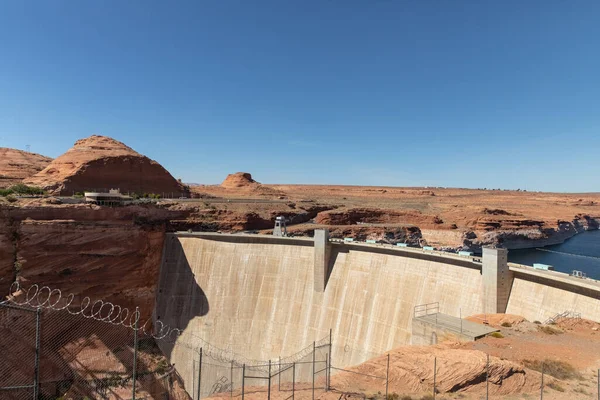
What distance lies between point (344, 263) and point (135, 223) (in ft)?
66.1

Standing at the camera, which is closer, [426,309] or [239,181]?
[426,309]

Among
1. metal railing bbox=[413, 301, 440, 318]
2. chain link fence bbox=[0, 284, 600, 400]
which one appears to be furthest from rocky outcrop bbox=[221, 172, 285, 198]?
metal railing bbox=[413, 301, 440, 318]

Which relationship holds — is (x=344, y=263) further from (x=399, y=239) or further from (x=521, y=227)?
(x=521, y=227)

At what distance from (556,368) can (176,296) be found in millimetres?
29131

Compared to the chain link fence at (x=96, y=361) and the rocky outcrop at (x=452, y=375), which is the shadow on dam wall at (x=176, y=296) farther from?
the rocky outcrop at (x=452, y=375)

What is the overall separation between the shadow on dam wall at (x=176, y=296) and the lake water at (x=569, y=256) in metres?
49.1

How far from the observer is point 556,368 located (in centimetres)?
1252

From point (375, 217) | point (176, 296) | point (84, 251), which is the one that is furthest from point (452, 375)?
point (375, 217)

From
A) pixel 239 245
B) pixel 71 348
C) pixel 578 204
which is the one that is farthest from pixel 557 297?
pixel 578 204

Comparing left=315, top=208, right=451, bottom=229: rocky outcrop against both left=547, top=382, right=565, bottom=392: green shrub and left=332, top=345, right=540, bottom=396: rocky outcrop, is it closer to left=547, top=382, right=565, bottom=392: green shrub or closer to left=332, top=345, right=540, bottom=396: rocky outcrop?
left=332, top=345, right=540, bottom=396: rocky outcrop

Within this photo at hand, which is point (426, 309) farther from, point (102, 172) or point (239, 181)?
point (239, 181)

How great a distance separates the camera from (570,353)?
46.2 ft

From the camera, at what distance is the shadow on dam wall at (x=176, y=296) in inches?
1291

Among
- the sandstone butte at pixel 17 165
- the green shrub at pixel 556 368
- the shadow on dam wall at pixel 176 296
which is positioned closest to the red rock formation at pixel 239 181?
the sandstone butte at pixel 17 165
